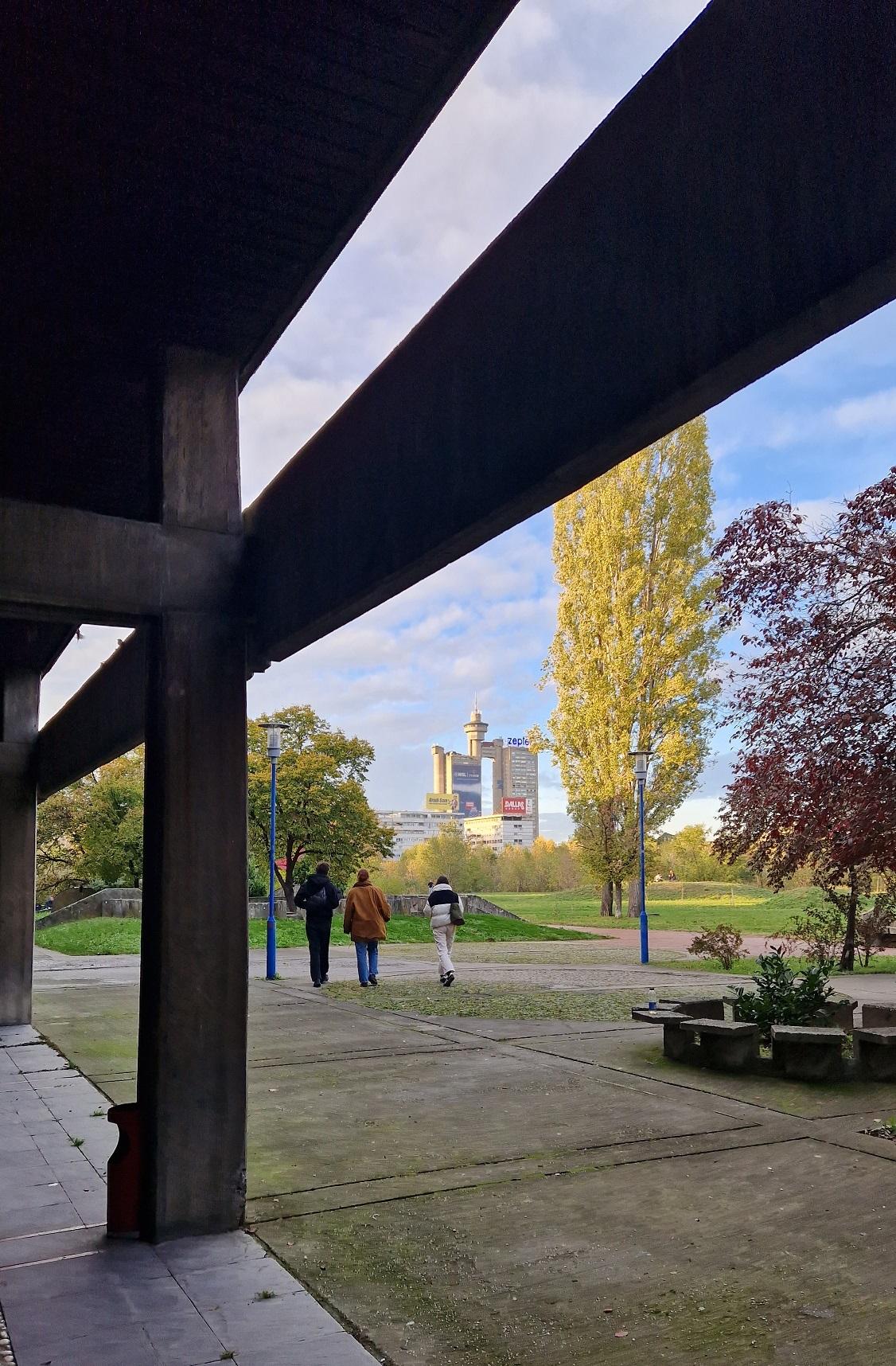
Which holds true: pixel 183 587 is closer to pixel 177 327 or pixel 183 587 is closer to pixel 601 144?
pixel 177 327

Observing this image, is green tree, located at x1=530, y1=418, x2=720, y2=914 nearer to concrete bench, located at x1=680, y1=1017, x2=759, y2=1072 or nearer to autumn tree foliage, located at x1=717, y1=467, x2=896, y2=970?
autumn tree foliage, located at x1=717, y1=467, x2=896, y2=970

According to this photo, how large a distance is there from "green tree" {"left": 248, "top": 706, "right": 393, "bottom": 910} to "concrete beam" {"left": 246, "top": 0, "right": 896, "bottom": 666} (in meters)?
31.3

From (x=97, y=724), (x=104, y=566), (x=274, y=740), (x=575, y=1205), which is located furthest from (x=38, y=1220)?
(x=274, y=740)

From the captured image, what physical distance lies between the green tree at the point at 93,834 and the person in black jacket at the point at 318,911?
746 inches

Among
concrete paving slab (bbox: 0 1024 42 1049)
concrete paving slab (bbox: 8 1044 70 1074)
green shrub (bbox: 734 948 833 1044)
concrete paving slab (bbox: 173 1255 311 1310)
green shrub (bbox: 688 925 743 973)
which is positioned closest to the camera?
concrete paving slab (bbox: 173 1255 311 1310)

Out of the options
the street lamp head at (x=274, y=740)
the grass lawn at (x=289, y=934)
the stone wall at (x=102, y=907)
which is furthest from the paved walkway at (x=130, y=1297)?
the stone wall at (x=102, y=907)

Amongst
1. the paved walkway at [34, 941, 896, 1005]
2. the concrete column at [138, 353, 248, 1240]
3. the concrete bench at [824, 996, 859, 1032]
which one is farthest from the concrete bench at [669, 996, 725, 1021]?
the concrete column at [138, 353, 248, 1240]

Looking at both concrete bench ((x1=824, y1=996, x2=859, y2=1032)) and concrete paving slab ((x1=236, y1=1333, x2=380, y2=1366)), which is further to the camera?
concrete bench ((x1=824, y1=996, x2=859, y2=1032))

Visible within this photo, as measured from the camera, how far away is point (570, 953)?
79.2ft

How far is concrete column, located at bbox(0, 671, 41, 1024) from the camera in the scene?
11.6 meters

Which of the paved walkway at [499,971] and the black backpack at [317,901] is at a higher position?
the black backpack at [317,901]

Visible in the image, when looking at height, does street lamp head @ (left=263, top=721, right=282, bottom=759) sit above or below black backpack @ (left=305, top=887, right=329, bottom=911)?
above

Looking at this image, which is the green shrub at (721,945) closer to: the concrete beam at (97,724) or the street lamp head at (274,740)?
the street lamp head at (274,740)

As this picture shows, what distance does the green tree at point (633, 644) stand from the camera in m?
34.4
